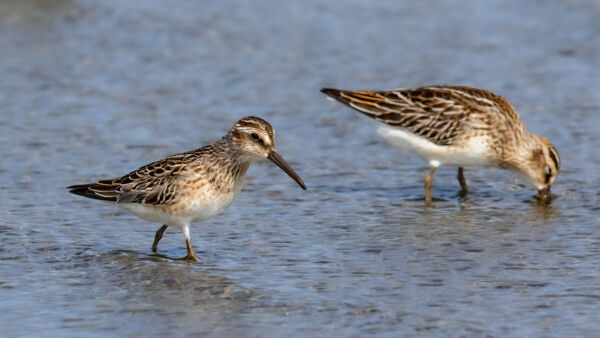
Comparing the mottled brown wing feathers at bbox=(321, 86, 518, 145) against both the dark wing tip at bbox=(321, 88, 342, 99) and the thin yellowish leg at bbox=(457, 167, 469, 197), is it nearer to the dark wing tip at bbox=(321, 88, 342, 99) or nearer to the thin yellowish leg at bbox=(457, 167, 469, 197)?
the dark wing tip at bbox=(321, 88, 342, 99)

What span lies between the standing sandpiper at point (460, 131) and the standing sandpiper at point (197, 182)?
382 cm

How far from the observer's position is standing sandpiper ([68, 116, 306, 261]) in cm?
1129

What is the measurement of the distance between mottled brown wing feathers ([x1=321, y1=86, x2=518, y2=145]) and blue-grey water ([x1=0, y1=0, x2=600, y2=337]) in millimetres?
515

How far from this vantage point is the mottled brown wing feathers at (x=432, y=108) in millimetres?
14758

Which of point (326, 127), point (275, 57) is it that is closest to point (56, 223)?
point (326, 127)

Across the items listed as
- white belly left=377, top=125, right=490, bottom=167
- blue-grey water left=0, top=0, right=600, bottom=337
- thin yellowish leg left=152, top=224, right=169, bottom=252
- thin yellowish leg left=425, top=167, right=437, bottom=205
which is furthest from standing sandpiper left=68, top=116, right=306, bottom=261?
white belly left=377, top=125, right=490, bottom=167

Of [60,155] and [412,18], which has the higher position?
[412,18]

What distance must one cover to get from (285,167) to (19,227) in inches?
135

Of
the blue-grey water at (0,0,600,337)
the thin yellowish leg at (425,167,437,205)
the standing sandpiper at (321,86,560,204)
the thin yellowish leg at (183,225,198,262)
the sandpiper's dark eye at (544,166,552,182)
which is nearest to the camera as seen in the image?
the blue-grey water at (0,0,600,337)

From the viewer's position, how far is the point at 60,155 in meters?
15.5

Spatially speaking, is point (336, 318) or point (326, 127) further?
point (326, 127)

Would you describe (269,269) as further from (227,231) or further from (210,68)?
(210,68)

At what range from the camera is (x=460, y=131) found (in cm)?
1470

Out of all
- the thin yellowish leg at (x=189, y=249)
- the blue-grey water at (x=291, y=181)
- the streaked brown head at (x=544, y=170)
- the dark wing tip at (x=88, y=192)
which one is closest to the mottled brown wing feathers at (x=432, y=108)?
the blue-grey water at (x=291, y=181)
